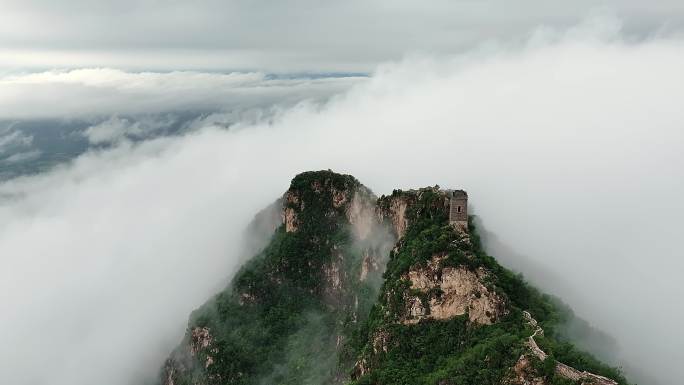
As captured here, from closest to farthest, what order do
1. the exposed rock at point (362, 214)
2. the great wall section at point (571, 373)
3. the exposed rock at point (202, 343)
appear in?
the great wall section at point (571, 373), the exposed rock at point (362, 214), the exposed rock at point (202, 343)

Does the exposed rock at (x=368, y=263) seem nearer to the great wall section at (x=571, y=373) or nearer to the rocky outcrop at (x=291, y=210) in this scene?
the rocky outcrop at (x=291, y=210)

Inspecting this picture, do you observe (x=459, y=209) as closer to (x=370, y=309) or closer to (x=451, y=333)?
(x=451, y=333)

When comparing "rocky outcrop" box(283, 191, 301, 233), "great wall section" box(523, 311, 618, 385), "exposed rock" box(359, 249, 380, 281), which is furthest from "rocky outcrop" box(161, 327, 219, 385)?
"great wall section" box(523, 311, 618, 385)

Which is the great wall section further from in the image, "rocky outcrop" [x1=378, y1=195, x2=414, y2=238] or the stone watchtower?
"rocky outcrop" [x1=378, y1=195, x2=414, y2=238]

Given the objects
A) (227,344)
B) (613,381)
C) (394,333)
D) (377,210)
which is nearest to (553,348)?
(613,381)

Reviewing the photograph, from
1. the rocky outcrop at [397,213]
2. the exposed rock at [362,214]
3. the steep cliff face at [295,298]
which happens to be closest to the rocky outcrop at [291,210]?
the steep cliff face at [295,298]

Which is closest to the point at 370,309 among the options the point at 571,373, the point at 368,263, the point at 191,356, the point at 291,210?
the point at 368,263
